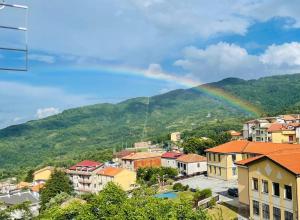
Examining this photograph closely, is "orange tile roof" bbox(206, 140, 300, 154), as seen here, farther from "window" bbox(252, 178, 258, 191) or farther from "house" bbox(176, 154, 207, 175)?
"house" bbox(176, 154, 207, 175)

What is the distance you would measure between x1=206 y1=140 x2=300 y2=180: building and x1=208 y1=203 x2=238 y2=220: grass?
11438mm

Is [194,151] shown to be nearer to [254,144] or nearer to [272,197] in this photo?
[254,144]

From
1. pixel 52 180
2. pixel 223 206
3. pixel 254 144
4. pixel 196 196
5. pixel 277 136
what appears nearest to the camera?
pixel 223 206

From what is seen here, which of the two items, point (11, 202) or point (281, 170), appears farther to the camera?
point (11, 202)

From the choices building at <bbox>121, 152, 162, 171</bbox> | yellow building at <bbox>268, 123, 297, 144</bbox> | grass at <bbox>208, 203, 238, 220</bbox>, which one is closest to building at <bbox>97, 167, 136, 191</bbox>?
building at <bbox>121, 152, 162, 171</bbox>

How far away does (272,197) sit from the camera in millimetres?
31297

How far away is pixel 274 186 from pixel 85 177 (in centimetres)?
5079

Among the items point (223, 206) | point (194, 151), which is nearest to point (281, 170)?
point (223, 206)

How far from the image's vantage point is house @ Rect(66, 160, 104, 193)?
74.4 m

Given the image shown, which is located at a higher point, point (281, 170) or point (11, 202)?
point (281, 170)

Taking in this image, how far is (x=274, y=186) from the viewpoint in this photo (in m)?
31.2

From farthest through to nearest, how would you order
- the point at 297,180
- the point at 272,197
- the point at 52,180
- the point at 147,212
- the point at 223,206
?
the point at 52,180, the point at 223,206, the point at 272,197, the point at 297,180, the point at 147,212

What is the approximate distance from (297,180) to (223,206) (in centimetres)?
1119

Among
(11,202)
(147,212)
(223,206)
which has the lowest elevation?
(11,202)
